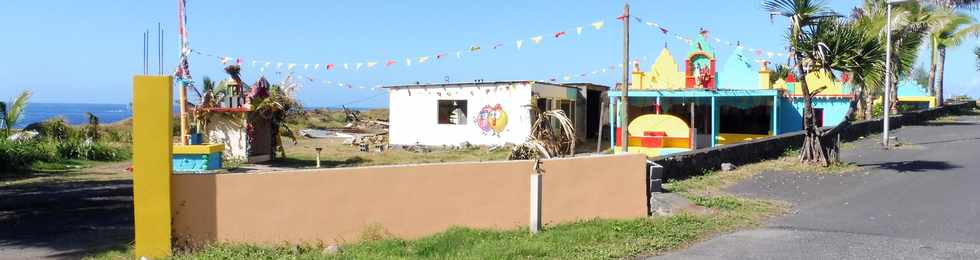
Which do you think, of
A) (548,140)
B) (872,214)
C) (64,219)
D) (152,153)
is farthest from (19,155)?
(872,214)

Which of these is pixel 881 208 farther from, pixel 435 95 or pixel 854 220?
pixel 435 95

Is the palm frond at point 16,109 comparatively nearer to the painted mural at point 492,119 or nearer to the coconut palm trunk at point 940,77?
the painted mural at point 492,119

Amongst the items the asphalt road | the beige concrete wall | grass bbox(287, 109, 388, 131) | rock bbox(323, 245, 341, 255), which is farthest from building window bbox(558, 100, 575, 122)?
rock bbox(323, 245, 341, 255)

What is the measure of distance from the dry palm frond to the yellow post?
15.5ft

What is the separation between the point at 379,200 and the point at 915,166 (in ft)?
39.9

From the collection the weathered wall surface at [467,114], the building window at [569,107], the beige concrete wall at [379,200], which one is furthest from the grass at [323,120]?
the beige concrete wall at [379,200]

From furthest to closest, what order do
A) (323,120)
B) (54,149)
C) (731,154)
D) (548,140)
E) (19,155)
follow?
(323,120), (54,149), (19,155), (731,154), (548,140)

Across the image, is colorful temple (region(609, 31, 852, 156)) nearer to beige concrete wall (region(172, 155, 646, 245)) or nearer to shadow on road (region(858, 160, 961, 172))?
shadow on road (region(858, 160, 961, 172))

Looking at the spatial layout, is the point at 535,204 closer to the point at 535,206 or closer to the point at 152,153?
the point at 535,206

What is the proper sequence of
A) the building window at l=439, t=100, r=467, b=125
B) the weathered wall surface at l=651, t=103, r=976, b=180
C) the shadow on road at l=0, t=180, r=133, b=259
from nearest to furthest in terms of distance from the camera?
the shadow on road at l=0, t=180, r=133, b=259, the weathered wall surface at l=651, t=103, r=976, b=180, the building window at l=439, t=100, r=467, b=125

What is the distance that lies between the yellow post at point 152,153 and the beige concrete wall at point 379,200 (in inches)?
7.4

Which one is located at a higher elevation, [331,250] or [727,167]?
[727,167]

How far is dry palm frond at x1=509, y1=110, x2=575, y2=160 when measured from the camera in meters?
10.6

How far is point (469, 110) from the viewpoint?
27.1m
